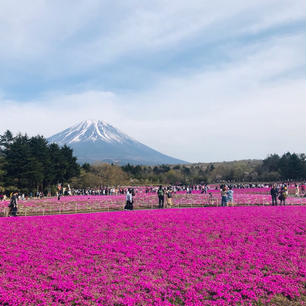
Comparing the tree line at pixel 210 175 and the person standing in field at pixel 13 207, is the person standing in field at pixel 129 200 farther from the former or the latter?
A: the tree line at pixel 210 175

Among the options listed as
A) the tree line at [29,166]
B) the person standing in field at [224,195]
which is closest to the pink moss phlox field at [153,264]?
the person standing in field at [224,195]

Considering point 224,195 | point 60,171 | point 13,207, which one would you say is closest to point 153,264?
point 13,207

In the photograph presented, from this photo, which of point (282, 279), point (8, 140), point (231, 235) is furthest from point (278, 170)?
point (282, 279)

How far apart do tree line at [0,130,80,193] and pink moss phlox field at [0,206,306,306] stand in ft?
110

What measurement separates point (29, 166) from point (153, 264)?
4261 cm

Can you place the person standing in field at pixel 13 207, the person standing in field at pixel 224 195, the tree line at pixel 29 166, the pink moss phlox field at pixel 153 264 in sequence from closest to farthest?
the pink moss phlox field at pixel 153 264, the person standing in field at pixel 13 207, the person standing in field at pixel 224 195, the tree line at pixel 29 166

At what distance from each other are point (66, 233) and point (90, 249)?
377 centimetres

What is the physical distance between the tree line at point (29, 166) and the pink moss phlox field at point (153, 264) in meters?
33.4

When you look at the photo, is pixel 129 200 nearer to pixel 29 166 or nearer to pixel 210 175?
pixel 29 166

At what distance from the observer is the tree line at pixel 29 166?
1892 inches

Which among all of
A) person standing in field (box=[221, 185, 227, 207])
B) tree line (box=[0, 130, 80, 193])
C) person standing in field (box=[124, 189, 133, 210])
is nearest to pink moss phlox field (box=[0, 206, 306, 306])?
person standing in field (box=[124, 189, 133, 210])

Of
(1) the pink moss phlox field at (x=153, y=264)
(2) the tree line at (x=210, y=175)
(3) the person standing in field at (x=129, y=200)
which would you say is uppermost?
(2) the tree line at (x=210, y=175)

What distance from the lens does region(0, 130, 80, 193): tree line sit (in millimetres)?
48062

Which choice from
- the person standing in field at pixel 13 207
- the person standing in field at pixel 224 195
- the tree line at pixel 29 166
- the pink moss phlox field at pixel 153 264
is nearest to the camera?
the pink moss phlox field at pixel 153 264
